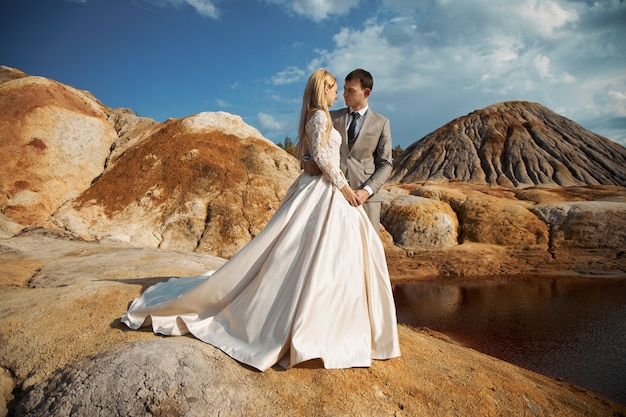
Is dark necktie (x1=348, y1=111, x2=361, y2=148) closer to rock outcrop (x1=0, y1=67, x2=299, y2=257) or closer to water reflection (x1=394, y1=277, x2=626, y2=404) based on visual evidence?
water reflection (x1=394, y1=277, x2=626, y2=404)

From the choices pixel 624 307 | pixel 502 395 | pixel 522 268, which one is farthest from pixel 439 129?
pixel 502 395

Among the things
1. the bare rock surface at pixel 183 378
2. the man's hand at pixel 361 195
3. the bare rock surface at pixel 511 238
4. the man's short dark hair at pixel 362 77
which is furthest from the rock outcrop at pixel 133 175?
the man's short dark hair at pixel 362 77

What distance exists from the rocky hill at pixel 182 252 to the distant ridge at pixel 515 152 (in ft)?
80.1

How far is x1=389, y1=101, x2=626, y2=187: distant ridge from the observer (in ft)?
141

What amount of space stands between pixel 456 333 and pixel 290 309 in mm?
6061

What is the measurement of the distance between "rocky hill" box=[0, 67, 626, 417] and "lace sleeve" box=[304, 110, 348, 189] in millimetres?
1545

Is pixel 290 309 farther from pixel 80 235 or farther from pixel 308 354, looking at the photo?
pixel 80 235

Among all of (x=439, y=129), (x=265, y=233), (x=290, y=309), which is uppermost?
(x=439, y=129)

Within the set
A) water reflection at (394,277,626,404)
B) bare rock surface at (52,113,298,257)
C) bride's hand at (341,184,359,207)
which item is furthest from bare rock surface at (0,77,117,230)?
bride's hand at (341,184,359,207)

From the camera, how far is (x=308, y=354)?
2758 millimetres

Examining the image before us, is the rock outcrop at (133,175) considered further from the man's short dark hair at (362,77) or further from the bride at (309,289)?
the man's short dark hair at (362,77)

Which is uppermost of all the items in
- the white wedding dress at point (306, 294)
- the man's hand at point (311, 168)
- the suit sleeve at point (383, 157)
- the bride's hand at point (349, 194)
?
the suit sleeve at point (383, 157)

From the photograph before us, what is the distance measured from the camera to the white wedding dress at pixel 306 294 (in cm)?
292

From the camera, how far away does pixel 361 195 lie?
346 cm
